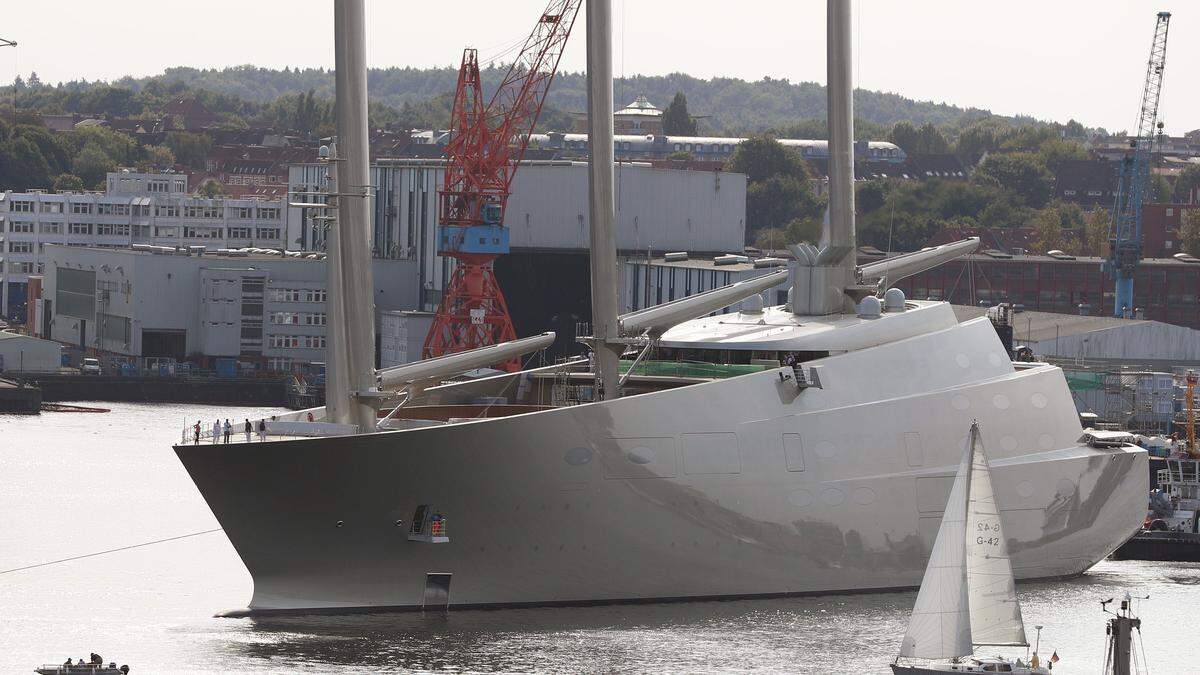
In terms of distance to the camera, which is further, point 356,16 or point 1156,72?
point 1156,72

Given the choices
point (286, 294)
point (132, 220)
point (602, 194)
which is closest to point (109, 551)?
point (602, 194)

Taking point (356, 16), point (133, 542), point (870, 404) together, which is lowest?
point (133, 542)

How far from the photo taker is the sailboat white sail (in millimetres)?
29844

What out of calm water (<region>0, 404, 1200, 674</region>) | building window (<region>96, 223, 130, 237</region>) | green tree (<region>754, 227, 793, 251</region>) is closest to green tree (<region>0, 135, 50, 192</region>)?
building window (<region>96, 223, 130, 237</region>)

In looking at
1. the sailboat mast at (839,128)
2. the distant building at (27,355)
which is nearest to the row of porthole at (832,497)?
the sailboat mast at (839,128)

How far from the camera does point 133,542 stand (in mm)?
44969

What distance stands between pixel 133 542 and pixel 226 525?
1208 centimetres

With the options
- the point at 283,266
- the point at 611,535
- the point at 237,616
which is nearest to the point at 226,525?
the point at 237,616

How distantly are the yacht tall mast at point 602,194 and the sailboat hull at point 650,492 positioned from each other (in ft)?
6.72

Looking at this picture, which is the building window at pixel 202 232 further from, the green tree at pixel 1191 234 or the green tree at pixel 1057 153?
the green tree at pixel 1057 153

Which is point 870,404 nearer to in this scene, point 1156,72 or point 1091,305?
point 1091,305

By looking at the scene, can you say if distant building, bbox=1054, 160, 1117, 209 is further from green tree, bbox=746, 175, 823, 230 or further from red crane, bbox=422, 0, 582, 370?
red crane, bbox=422, 0, 582, 370

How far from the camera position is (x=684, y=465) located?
113ft

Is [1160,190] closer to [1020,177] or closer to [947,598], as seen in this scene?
[1020,177]
